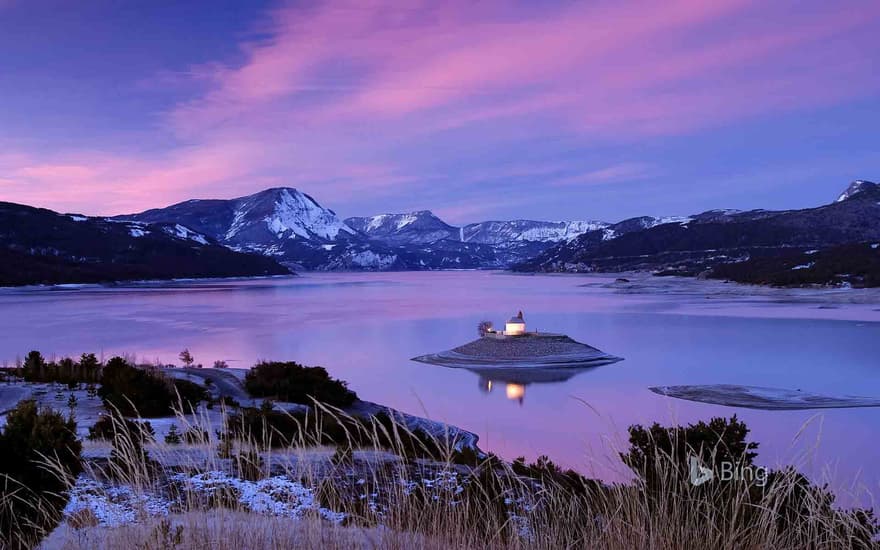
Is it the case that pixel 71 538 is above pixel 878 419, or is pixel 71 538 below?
above

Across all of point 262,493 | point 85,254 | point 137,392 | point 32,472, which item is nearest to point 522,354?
point 137,392

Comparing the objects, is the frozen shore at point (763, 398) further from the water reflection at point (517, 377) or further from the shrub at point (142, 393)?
the shrub at point (142, 393)

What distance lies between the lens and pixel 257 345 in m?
40.7

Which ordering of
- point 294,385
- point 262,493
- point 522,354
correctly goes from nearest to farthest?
A: 1. point 262,493
2. point 294,385
3. point 522,354

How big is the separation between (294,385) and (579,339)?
25902 millimetres

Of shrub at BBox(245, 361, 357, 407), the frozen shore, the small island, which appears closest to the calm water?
the frozen shore

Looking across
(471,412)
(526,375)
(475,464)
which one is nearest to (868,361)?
(526,375)

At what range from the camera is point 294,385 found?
1914 cm

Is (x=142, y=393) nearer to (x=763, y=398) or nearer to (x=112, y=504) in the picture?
(x=112, y=504)

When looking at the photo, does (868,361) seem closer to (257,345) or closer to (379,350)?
(379,350)

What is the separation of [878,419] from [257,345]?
32.6 metres

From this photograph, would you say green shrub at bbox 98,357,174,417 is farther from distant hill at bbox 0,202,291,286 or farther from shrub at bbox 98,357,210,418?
distant hill at bbox 0,202,291,286

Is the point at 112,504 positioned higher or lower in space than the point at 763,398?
higher

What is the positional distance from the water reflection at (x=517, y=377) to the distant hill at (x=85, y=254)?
104 meters
